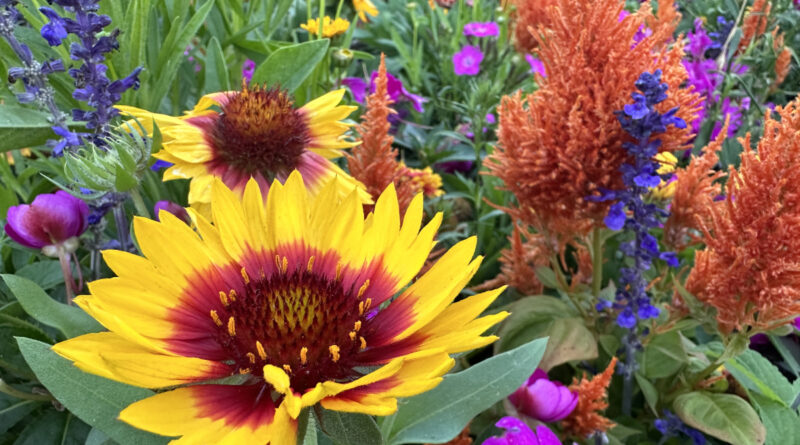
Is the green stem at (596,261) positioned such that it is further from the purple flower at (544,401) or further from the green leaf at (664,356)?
the purple flower at (544,401)

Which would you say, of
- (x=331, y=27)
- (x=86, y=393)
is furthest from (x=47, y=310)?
(x=331, y=27)

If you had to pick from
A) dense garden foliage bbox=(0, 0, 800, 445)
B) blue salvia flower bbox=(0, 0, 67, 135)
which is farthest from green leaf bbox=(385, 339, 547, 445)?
blue salvia flower bbox=(0, 0, 67, 135)

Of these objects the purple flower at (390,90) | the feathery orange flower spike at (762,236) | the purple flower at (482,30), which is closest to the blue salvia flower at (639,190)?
the feathery orange flower spike at (762,236)

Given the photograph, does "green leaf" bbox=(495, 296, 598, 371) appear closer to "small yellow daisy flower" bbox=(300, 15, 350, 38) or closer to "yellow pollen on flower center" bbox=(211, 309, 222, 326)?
"yellow pollen on flower center" bbox=(211, 309, 222, 326)

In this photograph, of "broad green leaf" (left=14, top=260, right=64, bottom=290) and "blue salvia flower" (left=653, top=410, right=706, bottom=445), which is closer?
"broad green leaf" (left=14, top=260, right=64, bottom=290)

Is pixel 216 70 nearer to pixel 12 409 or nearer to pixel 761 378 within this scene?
pixel 12 409

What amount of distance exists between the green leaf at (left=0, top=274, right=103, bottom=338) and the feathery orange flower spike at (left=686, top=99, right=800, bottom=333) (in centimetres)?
73

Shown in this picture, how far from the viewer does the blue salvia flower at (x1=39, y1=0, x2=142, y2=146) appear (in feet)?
2.49

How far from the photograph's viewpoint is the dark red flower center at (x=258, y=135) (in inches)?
34.2

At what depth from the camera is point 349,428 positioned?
0.50m

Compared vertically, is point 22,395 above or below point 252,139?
below

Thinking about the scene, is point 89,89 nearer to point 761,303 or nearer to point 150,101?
point 150,101

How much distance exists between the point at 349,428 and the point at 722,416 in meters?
0.66

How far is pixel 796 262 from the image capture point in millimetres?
757
